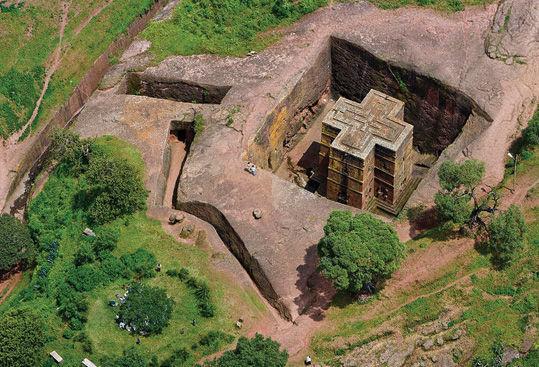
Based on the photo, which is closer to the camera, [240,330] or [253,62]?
[240,330]

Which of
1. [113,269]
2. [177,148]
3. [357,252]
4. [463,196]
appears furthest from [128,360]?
[463,196]

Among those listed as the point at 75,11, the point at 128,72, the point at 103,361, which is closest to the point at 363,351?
the point at 103,361

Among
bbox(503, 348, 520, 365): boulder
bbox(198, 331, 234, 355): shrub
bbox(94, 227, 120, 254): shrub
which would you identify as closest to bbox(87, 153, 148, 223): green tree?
bbox(94, 227, 120, 254): shrub

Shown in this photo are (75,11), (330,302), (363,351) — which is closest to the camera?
(363,351)

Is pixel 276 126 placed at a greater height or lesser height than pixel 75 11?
lesser

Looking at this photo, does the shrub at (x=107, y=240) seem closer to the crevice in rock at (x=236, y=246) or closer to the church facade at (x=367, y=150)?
the crevice in rock at (x=236, y=246)

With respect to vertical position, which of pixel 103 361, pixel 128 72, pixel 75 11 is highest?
pixel 75 11

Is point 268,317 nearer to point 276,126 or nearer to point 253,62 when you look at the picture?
point 276,126
